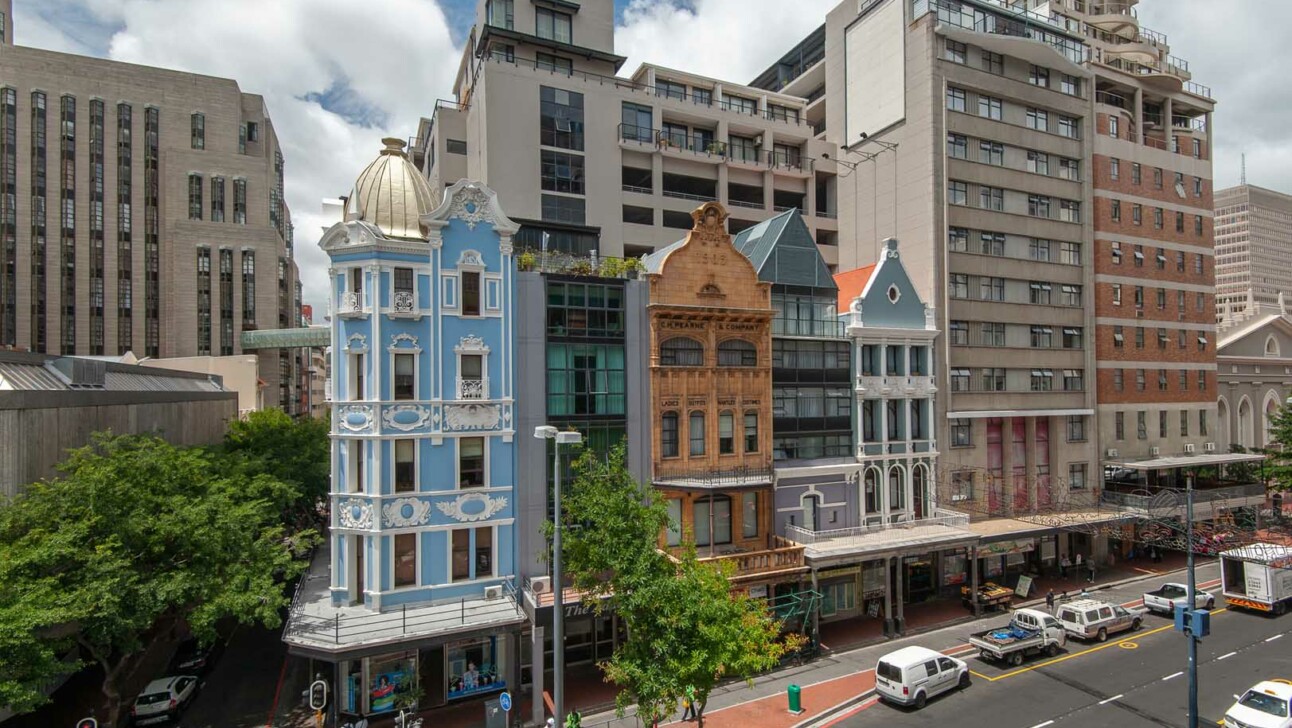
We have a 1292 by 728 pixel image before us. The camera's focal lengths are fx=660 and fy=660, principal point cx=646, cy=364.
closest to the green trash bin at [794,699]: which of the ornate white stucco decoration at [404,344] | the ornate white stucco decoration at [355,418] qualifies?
the ornate white stucco decoration at [355,418]

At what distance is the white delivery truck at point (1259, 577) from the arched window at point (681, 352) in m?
29.4

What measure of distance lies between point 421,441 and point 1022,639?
25781 millimetres

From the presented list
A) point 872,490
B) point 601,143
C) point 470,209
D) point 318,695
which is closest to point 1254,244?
point 872,490

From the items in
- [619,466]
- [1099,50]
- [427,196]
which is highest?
[1099,50]

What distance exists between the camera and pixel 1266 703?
20.9 meters

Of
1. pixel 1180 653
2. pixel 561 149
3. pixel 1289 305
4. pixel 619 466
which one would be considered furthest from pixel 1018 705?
pixel 1289 305

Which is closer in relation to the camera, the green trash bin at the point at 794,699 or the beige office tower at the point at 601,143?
the green trash bin at the point at 794,699

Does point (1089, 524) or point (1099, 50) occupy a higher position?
point (1099, 50)

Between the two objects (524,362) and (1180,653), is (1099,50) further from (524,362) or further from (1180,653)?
(524,362)

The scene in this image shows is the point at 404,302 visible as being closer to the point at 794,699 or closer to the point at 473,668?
the point at 473,668

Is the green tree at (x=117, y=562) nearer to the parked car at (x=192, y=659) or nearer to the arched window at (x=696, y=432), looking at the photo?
the parked car at (x=192, y=659)

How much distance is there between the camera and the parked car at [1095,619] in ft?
98.3

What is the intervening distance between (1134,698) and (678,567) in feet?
58.8

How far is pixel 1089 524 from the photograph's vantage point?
3672cm
